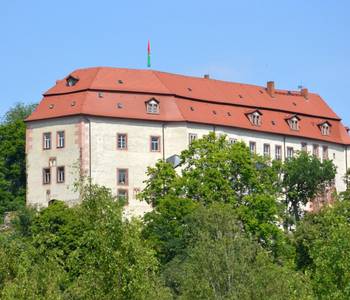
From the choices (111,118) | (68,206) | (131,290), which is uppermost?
(111,118)

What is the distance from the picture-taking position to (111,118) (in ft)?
352

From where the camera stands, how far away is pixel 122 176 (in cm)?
10694

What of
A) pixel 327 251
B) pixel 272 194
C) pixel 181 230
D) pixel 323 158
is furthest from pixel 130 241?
pixel 323 158

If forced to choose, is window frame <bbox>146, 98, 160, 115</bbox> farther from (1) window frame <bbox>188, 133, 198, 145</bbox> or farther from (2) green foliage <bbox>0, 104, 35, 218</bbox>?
(2) green foliage <bbox>0, 104, 35, 218</bbox>

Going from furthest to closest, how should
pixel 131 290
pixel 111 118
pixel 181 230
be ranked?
pixel 111 118 → pixel 181 230 → pixel 131 290

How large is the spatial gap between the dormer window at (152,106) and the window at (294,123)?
14.5 meters

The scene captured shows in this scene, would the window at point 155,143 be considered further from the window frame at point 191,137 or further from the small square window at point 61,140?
the small square window at point 61,140

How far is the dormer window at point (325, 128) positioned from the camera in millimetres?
122312

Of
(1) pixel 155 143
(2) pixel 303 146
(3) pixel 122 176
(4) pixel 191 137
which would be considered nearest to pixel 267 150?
(2) pixel 303 146

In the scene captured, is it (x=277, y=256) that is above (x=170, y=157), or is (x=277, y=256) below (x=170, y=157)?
below

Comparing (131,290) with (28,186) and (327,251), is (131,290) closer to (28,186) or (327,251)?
(327,251)

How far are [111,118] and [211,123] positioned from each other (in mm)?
8396

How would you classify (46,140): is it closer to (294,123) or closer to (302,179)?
(302,179)

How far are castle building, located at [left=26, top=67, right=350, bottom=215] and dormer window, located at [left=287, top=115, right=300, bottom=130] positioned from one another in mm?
2847
